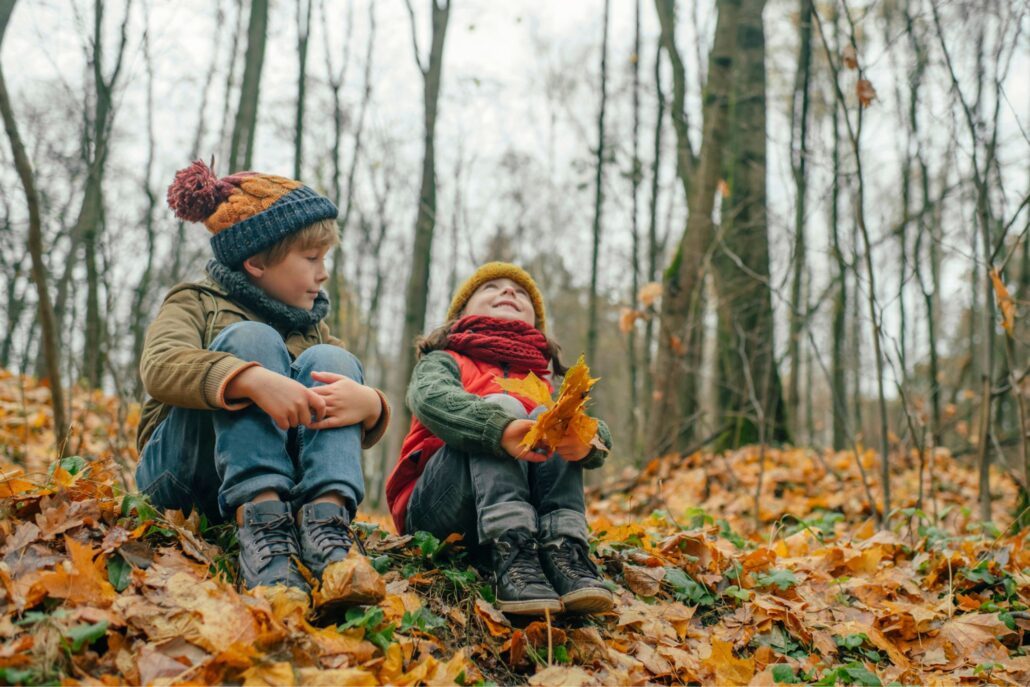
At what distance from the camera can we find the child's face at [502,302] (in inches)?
102

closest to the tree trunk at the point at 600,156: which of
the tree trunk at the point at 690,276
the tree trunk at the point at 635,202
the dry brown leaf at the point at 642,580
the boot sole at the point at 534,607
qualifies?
the tree trunk at the point at 635,202

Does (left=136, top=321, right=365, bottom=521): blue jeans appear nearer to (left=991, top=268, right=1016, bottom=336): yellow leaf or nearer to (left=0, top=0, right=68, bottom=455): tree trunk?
(left=0, top=0, right=68, bottom=455): tree trunk

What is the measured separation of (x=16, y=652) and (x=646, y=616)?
1536 millimetres

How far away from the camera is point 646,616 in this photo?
6.88 feet

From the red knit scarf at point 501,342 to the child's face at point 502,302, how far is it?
72 millimetres

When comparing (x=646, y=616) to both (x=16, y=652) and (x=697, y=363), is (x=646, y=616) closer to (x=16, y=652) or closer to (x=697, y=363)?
(x=16, y=652)

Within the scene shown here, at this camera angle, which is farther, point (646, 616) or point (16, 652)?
point (646, 616)

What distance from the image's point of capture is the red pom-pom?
7.16 feet

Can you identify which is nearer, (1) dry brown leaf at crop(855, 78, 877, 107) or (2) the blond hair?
(2) the blond hair

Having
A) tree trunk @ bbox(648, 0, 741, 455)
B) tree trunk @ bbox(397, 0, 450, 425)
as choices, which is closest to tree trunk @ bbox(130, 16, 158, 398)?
tree trunk @ bbox(397, 0, 450, 425)

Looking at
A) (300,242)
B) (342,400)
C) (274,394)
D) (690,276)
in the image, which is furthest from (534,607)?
(690,276)

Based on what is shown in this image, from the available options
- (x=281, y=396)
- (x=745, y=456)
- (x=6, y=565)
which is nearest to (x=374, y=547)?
(x=281, y=396)

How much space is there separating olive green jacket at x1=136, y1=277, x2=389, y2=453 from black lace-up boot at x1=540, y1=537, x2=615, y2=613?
58 centimetres

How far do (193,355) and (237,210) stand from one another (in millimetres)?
597
